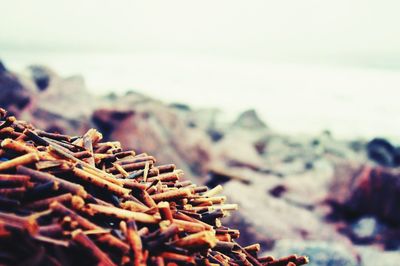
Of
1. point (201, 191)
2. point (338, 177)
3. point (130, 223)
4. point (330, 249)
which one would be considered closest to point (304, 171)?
point (338, 177)

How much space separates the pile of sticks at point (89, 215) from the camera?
133 cm

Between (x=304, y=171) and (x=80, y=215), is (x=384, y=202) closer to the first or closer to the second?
(x=304, y=171)

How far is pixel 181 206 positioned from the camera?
1.90m

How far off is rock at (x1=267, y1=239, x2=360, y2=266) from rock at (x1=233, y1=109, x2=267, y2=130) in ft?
32.2

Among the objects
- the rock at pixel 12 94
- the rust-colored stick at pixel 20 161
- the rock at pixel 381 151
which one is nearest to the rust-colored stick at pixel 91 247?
the rust-colored stick at pixel 20 161

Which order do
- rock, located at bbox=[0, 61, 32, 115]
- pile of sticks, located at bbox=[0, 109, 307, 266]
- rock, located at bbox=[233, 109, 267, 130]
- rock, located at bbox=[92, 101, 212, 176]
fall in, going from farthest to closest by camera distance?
rock, located at bbox=[233, 109, 267, 130] → rock, located at bbox=[92, 101, 212, 176] → rock, located at bbox=[0, 61, 32, 115] → pile of sticks, located at bbox=[0, 109, 307, 266]

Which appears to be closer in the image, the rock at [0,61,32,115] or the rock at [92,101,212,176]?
the rock at [0,61,32,115]

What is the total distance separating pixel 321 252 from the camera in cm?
589

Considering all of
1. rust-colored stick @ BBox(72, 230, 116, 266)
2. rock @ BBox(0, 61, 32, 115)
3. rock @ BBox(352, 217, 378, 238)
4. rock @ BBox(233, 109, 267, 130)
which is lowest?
rust-colored stick @ BBox(72, 230, 116, 266)

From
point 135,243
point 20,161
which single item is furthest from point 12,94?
point 135,243

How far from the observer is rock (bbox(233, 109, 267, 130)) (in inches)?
627

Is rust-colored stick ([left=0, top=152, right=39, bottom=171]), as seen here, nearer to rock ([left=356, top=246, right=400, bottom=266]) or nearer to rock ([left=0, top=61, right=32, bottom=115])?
rock ([left=356, top=246, right=400, bottom=266])

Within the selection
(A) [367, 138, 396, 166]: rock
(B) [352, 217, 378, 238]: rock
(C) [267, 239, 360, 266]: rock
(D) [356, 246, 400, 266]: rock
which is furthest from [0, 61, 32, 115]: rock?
(A) [367, 138, 396, 166]: rock

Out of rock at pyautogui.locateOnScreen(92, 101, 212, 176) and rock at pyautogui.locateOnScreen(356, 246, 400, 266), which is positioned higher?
rock at pyautogui.locateOnScreen(92, 101, 212, 176)
